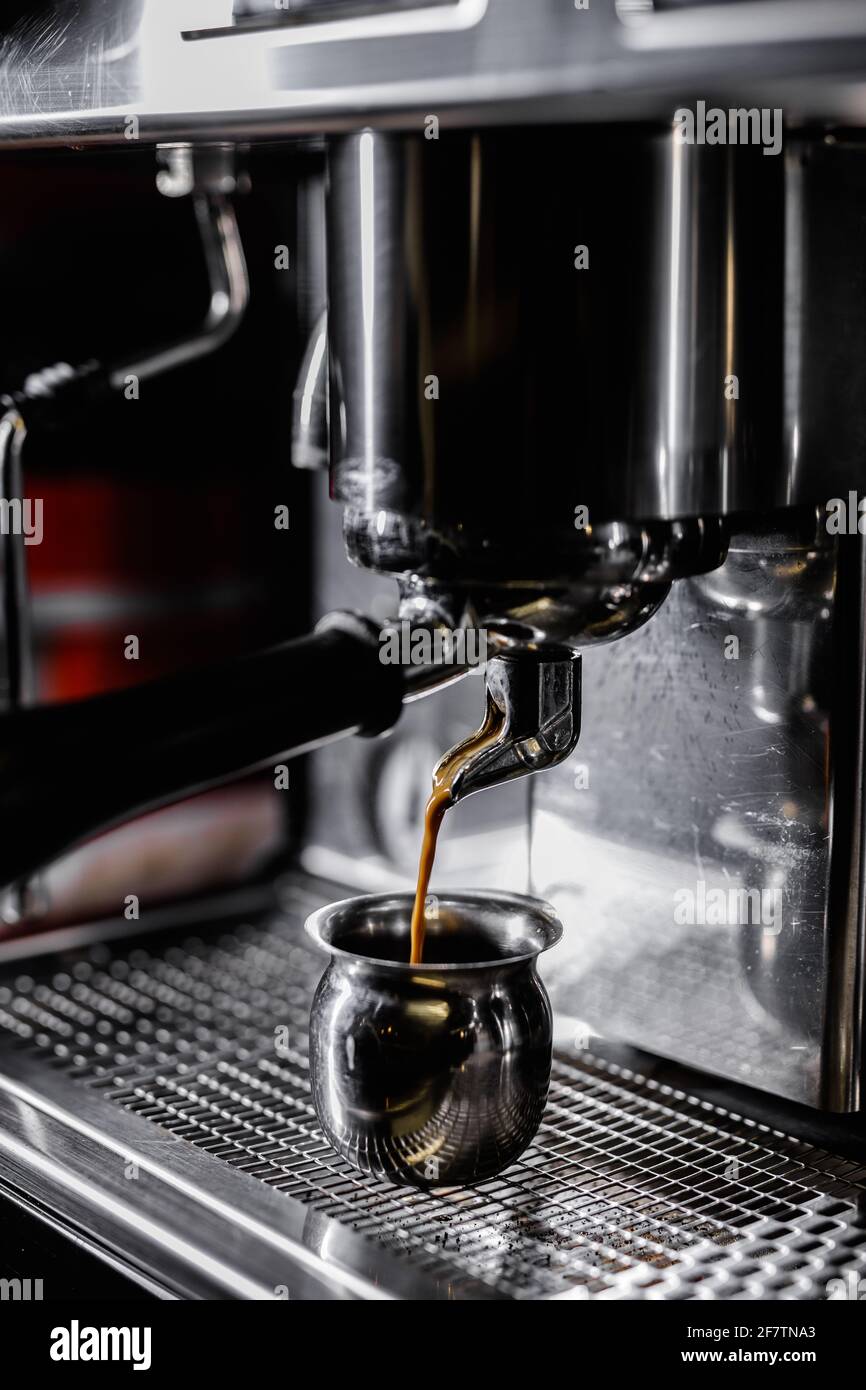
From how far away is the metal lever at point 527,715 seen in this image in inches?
24.7

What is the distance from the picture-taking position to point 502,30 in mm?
Result: 499

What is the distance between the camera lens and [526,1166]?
0.68 metres

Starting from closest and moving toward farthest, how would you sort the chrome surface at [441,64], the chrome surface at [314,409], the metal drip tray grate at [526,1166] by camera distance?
the chrome surface at [441,64]
the metal drip tray grate at [526,1166]
the chrome surface at [314,409]

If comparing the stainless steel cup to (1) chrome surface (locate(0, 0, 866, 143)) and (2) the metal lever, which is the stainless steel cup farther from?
(1) chrome surface (locate(0, 0, 866, 143))

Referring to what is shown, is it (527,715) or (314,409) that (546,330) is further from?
(314,409)

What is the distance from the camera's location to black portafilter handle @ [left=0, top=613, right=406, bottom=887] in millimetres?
499

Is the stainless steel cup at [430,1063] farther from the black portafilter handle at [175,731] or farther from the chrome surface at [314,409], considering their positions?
the chrome surface at [314,409]

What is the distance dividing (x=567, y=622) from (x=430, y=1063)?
0.18 metres

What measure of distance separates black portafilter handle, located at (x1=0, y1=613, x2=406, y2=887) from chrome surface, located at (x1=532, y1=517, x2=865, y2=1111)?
0.18m

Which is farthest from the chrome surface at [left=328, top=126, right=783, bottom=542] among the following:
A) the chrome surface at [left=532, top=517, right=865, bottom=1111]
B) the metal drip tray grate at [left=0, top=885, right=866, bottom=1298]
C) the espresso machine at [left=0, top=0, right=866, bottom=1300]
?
the metal drip tray grate at [left=0, top=885, right=866, bottom=1298]

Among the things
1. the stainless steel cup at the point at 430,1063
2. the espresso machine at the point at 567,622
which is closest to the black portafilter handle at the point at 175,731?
the espresso machine at the point at 567,622

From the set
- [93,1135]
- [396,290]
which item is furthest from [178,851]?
[396,290]

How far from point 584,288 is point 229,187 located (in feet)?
1.44

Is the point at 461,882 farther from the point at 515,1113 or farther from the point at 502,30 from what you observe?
the point at 502,30
